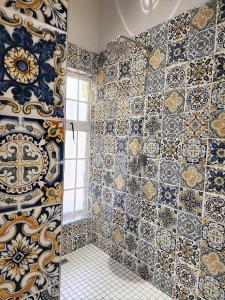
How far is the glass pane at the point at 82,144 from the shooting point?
2.08 metres

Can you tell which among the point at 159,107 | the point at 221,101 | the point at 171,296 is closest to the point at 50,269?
the point at 221,101

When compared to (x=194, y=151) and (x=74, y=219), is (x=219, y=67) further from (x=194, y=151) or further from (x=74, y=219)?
(x=74, y=219)

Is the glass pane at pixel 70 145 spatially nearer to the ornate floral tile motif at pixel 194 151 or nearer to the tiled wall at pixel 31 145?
the ornate floral tile motif at pixel 194 151

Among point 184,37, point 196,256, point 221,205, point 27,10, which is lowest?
point 196,256

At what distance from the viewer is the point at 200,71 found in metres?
1.25

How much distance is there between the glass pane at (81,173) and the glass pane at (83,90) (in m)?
0.64

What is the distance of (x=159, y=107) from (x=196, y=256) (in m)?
1.02

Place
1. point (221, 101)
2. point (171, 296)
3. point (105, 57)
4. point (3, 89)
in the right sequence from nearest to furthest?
point (3, 89) < point (221, 101) < point (171, 296) < point (105, 57)

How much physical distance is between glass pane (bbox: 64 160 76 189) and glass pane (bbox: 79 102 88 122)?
1.45ft

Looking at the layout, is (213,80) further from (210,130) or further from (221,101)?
(210,130)

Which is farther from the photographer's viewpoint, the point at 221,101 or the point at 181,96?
the point at 181,96

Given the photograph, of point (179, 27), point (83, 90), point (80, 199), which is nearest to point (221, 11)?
→ point (179, 27)

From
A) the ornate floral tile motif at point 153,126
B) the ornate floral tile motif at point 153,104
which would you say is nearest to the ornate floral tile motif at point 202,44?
the ornate floral tile motif at point 153,104

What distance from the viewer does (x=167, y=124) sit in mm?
1434
